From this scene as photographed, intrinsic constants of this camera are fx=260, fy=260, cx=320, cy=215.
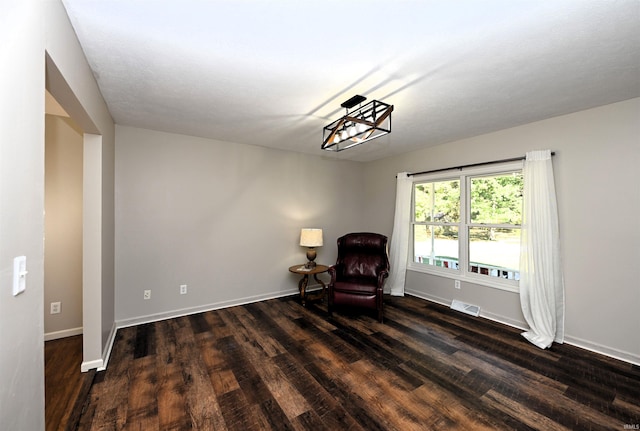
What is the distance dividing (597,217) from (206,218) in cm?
455

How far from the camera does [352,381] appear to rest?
2.15m

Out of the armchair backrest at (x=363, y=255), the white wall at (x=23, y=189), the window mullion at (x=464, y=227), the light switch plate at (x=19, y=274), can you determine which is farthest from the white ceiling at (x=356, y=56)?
the armchair backrest at (x=363, y=255)

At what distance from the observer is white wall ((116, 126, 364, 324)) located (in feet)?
10.6

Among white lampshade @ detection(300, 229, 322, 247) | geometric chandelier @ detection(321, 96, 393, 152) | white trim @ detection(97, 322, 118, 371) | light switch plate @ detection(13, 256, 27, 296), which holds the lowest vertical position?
white trim @ detection(97, 322, 118, 371)

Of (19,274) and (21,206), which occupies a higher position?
(21,206)

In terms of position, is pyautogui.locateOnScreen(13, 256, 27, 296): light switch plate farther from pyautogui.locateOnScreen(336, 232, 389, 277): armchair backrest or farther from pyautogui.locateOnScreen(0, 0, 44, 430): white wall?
pyautogui.locateOnScreen(336, 232, 389, 277): armchair backrest

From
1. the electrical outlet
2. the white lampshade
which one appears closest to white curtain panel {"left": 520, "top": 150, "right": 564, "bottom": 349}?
the white lampshade

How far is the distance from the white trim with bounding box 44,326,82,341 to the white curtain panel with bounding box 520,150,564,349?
4.98m

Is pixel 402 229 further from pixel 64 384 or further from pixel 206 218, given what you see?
pixel 64 384

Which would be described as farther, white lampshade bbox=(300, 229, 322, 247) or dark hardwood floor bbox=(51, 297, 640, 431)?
white lampshade bbox=(300, 229, 322, 247)

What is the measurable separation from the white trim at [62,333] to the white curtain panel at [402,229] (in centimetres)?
425

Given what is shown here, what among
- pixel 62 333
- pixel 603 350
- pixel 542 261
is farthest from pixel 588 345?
pixel 62 333

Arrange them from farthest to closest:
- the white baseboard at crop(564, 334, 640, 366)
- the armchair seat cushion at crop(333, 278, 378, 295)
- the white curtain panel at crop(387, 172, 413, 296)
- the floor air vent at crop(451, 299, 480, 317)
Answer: the white curtain panel at crop(387, 172, 413, 296), the floor air vent at crop(451, 299, 480, 317), the armchair seat cushion at crop(333, 278, 378, 295), the white baseboard at crop(564, 334, 640, 366)

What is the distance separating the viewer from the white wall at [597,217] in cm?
245
